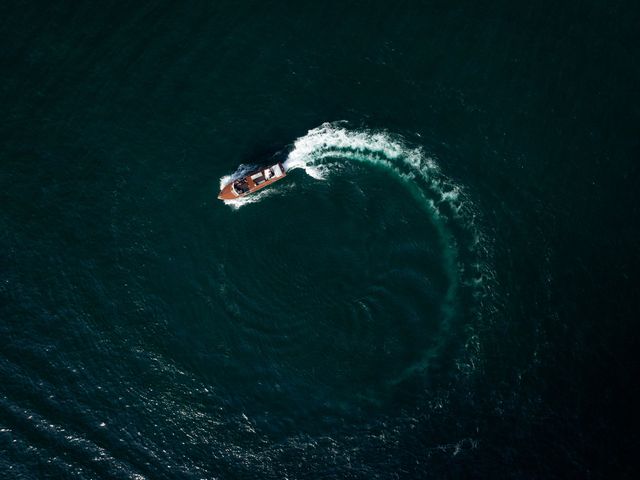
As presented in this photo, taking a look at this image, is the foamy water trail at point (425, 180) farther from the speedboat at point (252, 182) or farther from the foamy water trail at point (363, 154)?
the speedboat at point (252, 182)

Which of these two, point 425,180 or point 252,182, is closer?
point 252,182

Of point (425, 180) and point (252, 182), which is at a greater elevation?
point (425, 180)

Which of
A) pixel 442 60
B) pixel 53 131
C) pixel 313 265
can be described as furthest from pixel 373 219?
pixel 53 131

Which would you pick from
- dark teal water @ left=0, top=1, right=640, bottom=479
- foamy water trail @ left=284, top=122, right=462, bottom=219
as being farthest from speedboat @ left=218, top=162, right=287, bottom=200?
foamy water trail @ left=284, top=122, right=462, bottom=219

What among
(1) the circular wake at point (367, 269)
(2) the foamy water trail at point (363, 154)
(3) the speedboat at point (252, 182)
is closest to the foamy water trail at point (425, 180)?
(2) the foamy water trail at point (363, 154)

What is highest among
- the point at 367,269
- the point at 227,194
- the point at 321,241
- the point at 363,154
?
the point at 363,154

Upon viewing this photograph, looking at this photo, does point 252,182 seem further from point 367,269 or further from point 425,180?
point 425,180

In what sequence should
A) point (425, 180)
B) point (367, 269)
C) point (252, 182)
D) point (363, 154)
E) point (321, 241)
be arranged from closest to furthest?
point (367, 269)
point (321, 241)
point (252, 182)
point (425, 180)
point (363, 154)

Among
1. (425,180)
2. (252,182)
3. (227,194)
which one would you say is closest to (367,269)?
(425,180)
